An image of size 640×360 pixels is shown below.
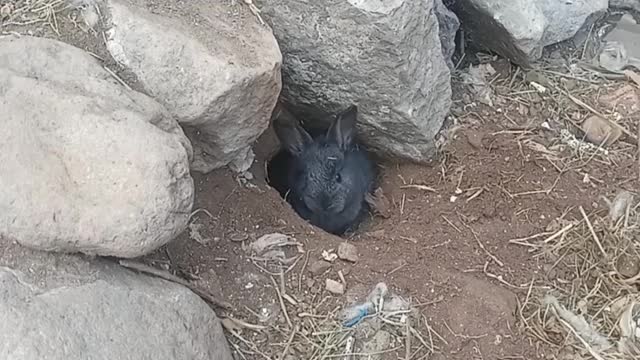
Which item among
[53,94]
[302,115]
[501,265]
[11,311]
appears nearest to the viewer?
[11,311]

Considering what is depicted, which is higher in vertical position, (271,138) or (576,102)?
(576,102)

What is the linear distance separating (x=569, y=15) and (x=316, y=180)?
4.76 ft

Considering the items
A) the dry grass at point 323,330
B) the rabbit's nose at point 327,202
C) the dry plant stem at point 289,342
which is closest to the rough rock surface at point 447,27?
the rabbit's nose at point 327,202

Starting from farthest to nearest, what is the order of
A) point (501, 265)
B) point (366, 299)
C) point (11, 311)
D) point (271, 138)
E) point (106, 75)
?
point (271, 138) → point (501, 265) → point (366, 299) → point (106, 75) → point (11, 311)

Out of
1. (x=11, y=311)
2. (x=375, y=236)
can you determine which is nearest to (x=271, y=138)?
(x=375, y=236)

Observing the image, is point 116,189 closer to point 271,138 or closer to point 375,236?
point 375,236

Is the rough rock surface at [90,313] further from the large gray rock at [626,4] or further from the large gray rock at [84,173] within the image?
the large gray rock at [626,4]

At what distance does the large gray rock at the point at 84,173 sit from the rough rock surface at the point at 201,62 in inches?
Answer: 12.0

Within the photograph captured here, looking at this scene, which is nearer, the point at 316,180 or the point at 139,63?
the point at 139,63

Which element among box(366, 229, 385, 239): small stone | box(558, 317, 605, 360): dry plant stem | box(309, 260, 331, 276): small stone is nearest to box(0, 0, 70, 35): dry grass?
box(309, 260, 331, 276): small stone

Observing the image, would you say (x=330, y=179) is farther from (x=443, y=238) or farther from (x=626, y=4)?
(x=626, y=4)

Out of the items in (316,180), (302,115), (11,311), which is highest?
(11,311)

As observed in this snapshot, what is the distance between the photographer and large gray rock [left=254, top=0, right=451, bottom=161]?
4.02 metres

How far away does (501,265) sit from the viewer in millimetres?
4121
